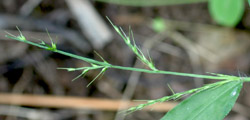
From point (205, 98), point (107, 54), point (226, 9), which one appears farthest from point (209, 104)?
point (107, 54)

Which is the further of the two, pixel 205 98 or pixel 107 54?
pixel 107 54

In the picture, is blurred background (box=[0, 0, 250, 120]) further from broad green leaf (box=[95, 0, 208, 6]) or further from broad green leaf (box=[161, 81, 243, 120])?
broad green leaf (box=[161, 81, 243, 120])

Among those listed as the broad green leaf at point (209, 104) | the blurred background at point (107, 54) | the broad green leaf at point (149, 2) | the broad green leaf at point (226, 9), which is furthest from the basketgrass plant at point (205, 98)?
the broad green leaf at point (149, 2)

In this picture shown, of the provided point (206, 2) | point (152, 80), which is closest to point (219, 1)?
point (206, 2)

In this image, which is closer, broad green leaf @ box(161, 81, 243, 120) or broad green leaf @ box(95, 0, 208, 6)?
broad green leaf @ box(161, 81, 243, 120)

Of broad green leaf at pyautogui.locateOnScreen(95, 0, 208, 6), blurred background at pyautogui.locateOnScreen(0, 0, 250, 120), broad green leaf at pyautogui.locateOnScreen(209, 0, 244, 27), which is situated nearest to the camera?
broad green leaf at pyautogui.locateOnScreen(209, 0, 244, 27)

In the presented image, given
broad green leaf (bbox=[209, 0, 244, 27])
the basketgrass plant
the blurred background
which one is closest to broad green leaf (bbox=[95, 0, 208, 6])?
the blurred background

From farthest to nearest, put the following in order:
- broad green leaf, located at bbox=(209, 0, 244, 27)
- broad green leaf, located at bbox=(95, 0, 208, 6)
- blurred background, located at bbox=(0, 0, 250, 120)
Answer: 1. broad green leaf, located at bbox=(95, 0, 208, 6)
2. blurred background, located at bbox=(0, 0, 250, 120)
3. broad green leaf, located at bbox=(209, 0, 244, 27)

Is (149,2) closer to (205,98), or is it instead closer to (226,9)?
(226,9)
